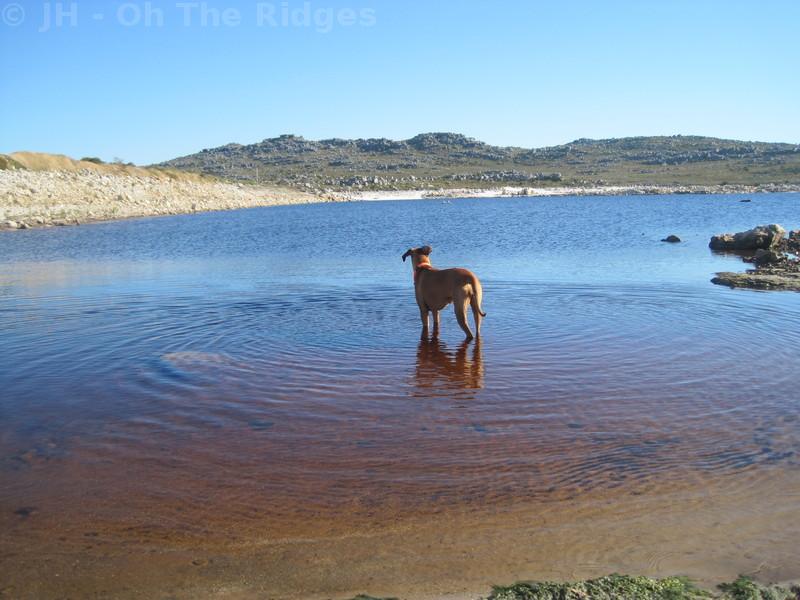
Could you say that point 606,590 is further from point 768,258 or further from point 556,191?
point 556,191

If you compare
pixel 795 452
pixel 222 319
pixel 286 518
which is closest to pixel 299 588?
pixel 286 518

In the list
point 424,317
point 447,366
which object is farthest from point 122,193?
point 447,366

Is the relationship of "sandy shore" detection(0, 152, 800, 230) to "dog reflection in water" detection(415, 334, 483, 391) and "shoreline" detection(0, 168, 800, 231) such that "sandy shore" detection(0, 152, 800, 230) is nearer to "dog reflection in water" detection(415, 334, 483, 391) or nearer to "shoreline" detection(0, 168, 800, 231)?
"shoreline" detection(0, 168, 800, 231)

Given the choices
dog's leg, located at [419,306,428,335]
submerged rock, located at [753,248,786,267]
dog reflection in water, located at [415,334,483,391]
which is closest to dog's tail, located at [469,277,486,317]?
dog reflection in water, located at [415,334,483,391]

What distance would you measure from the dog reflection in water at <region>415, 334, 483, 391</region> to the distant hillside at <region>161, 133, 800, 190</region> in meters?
99.5

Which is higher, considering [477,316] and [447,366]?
[477,316]

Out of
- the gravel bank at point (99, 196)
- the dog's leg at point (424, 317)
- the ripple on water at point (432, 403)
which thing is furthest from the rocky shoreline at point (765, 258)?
the gravel bank at point (99, 196)

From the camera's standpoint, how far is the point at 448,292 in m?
11.5

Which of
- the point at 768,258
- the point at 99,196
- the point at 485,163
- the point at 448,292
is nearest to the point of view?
the point at 448,292

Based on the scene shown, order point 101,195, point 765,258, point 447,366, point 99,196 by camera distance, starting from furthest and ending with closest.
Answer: point 101,195, point 99,196, point 765,258, point 447,366

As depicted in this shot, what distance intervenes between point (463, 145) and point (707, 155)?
191ft

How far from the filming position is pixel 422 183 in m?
118

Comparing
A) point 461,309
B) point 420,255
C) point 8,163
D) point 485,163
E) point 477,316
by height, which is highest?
point 485,163

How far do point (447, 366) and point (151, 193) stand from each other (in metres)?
56.7
